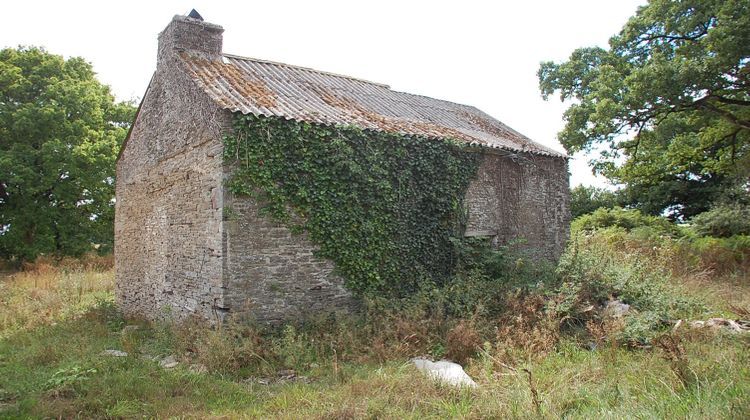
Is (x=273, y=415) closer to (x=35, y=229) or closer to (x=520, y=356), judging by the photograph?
(x=520, y=356)

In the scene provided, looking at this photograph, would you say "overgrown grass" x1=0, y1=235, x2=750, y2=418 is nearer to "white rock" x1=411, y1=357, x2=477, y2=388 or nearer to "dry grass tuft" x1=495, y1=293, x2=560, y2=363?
"dry grass tuft" x1=495, y1=293, x2=560, y2=363

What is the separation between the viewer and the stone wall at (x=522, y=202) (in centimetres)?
1151

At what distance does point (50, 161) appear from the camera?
19.4 meters

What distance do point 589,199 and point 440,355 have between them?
22.4m

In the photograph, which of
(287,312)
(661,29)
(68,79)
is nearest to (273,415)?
(287,312)

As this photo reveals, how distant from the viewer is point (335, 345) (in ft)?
25.4

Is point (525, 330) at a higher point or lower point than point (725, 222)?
lower

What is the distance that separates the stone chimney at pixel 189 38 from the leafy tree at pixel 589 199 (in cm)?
2085

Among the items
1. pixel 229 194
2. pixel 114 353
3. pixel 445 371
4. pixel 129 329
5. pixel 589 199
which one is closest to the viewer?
pixel 445 371

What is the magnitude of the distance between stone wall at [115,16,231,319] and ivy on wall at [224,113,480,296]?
796 millimetres

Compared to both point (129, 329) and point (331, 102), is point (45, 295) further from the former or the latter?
point (331, 102)

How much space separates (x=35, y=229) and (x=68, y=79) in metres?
6.86

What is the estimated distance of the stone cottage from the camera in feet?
27.8

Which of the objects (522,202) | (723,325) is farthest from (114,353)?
(723,325)
